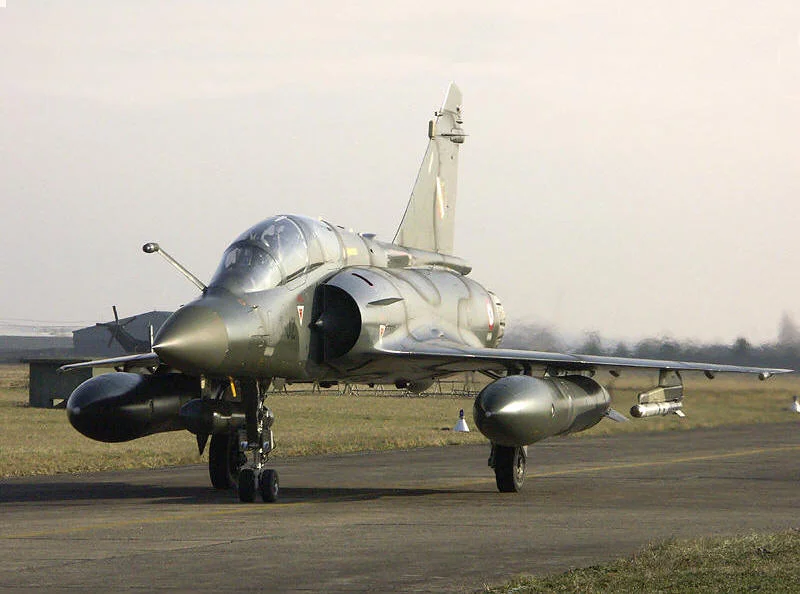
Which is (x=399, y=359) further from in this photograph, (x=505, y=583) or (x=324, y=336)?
(x=505, y=583)

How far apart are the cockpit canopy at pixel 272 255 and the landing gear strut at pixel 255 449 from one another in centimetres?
135

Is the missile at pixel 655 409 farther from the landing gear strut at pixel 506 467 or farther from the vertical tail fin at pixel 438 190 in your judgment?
the vertical tail fin at pixel 438 190

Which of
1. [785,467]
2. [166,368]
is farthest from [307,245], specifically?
[785,467]

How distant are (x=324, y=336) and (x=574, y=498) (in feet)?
12.6

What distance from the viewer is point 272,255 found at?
16.3 m

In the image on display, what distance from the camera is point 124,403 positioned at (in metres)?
17.7

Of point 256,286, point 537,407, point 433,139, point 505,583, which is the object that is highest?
point 433,139

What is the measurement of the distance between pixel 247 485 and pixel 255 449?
461 mm

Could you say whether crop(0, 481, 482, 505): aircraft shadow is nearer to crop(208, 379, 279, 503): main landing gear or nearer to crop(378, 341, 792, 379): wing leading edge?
crop(208, 379, 279, 503): main landing gear

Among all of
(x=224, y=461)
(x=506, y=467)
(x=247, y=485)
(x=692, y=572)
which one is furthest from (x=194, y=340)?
(x=692, y=572)

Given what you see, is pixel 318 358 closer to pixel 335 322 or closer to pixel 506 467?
pixel 335 322

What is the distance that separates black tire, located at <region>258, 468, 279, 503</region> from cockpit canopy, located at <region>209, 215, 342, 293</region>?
7.48 ft

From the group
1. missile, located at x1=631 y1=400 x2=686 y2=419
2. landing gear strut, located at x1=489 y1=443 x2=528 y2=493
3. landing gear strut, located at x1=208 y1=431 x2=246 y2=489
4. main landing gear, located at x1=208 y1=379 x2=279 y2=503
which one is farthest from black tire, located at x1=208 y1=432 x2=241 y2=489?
missile, located at x1=631 y1=400 x2=686 y2=419

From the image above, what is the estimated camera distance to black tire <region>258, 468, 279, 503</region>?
16188mm
